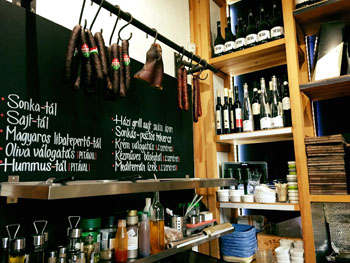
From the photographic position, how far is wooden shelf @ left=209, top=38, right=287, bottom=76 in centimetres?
206

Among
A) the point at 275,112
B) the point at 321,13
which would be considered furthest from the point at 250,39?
the point at 275,112

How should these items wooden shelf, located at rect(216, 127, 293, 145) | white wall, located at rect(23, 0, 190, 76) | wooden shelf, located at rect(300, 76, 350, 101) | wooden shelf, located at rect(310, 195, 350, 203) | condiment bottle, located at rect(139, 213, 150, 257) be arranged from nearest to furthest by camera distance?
condiment bottle, located at rect(139, 213, 150, 257)
white wall, located at rect(23, 0, 190, 76)
wooden shelf, located at rect(310, 195, 350, 203)
wooden shelf, located at rect(300, 76, 350, 101)
wooden shelf, located at rect(216, 127, 293, 145)

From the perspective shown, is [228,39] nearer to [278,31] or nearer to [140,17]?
[278,31]

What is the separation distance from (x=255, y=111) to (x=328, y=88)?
1.76 ft

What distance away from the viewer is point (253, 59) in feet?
7.37

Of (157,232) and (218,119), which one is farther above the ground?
(218,119)

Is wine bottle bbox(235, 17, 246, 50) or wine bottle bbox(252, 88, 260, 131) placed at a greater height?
wine bottle bbox(235, 17, 246, 50)

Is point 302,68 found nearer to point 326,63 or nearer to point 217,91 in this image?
point 326,63

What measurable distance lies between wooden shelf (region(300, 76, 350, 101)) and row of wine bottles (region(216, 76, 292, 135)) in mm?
186

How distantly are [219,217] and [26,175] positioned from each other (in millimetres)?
1513

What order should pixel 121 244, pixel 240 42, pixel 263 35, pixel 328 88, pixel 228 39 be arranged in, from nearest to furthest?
1. pixel 121 244
2. pixel 328 88
3. pixel 263 35
4. pixel 240 42
5. pixel 228 39

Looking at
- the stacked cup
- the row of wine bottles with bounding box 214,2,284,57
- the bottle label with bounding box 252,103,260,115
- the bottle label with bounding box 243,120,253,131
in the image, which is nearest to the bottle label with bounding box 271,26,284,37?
the row of wine bottles with bounding box 214,2,284,57

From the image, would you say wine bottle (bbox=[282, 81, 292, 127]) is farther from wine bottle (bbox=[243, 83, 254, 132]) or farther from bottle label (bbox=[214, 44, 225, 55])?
bottle label (bbox=[214, 44, 225, 55])

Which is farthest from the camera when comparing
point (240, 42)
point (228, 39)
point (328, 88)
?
point (228, 39)
